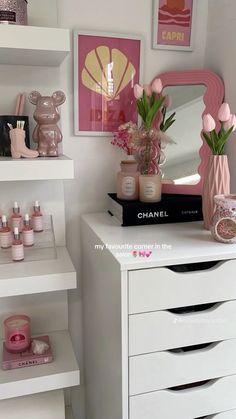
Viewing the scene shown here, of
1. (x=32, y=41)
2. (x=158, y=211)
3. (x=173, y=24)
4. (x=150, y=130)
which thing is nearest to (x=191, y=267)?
(x=158, y=211)

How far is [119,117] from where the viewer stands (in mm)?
1227

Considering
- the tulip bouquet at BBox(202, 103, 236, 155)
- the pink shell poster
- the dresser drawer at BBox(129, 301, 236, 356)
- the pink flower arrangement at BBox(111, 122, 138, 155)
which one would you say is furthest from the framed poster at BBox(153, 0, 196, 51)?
the dresser drawer at BBox(129, 301, 236, 356)

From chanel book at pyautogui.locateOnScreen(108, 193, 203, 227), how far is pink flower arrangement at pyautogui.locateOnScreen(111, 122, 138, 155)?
0.58ft

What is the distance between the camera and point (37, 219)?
1.13 meters

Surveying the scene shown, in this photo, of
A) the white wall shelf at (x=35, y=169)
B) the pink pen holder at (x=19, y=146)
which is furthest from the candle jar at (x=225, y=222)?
the pink pen holder at (x=19, y=146)

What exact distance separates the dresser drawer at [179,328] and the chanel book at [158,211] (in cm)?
32

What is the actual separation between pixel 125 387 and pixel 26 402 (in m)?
0.49

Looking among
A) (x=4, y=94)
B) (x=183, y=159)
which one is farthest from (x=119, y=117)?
(x=4, y=94)

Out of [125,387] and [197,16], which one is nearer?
[125,387]

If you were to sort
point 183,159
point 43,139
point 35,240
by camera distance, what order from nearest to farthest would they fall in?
point 43,139 → point 35,240 → point 183,159

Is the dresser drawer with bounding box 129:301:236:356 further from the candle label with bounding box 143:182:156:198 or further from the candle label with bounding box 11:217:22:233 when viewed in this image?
the candle label with bounding box 11:217:22:233

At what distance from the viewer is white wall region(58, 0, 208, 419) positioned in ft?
3.76

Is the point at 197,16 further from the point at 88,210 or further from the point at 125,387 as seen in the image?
the point at 125,387

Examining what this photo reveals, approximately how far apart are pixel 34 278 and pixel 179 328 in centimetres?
41
